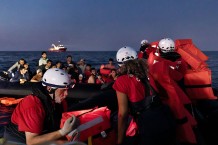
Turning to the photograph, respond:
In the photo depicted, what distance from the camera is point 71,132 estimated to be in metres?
2.78

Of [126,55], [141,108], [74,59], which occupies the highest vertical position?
[126,55]

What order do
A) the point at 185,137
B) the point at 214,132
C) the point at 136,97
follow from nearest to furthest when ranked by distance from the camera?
1. the point at 136,97
2. the point at 185,137
3. the point at 214,132

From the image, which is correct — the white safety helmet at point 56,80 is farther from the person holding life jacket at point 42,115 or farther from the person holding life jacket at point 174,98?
the person holding life jacket at point 174,98

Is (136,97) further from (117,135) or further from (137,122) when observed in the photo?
(117,135)

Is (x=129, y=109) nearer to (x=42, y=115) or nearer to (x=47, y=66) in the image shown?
(x=42, y=115)

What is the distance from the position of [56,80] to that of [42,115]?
0.37m

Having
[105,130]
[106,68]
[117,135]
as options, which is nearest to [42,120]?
[105,130]

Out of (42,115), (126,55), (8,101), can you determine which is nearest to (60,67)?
(8,101)

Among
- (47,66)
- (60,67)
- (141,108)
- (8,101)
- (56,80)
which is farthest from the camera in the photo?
(47,66)

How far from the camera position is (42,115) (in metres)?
2.80

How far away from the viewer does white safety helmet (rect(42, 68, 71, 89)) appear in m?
3.00

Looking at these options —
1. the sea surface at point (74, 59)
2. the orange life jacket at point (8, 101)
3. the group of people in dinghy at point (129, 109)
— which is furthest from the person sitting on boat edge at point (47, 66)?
the sea surface at point (74, 59)

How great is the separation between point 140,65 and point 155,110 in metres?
0.48

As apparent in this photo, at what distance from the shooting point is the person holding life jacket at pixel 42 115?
2.74m
